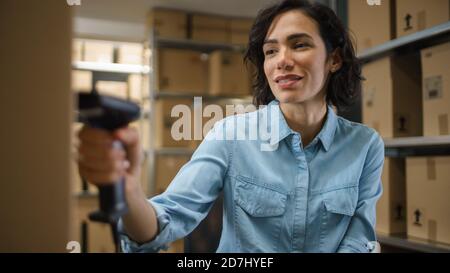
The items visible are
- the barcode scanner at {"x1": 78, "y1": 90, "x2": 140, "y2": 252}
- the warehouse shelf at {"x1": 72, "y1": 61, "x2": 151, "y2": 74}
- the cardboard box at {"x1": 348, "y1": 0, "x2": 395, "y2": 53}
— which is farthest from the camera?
the cardboard box at {"x1": 348, "y1": 0, "x2": 395, "y2": 53}

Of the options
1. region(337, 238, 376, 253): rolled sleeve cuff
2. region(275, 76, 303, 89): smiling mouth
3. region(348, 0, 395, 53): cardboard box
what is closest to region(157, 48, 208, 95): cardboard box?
region(348, 0, 395, 53): cardboard box


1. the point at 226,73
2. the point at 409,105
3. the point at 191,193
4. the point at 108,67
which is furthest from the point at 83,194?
the point at 226,73

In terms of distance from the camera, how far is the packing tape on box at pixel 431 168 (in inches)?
56.2

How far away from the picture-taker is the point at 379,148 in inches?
42.1

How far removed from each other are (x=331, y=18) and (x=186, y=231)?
A: 63cm

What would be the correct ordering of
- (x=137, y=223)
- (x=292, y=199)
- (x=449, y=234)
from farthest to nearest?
(x=449, y=234) → (x=292, y=199) → (x=137, y=223)

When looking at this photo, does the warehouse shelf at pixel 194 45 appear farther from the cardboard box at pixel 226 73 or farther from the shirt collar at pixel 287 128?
the shirt collar at pixel 287 128

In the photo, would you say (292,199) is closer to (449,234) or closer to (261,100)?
(261,100)

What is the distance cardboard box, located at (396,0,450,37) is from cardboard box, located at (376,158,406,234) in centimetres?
50

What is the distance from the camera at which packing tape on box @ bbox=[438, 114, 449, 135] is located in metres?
1.39

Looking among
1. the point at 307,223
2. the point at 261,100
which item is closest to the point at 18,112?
the point at 261,100

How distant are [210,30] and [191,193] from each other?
5.99 feet

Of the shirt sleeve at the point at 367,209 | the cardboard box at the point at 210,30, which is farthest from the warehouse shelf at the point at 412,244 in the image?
the cardboard box at the point at 210,30

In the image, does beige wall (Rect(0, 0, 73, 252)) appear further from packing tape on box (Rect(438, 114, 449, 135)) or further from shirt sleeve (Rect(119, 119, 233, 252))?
packing tape on box (Rect(438, 114, 449, 135))
